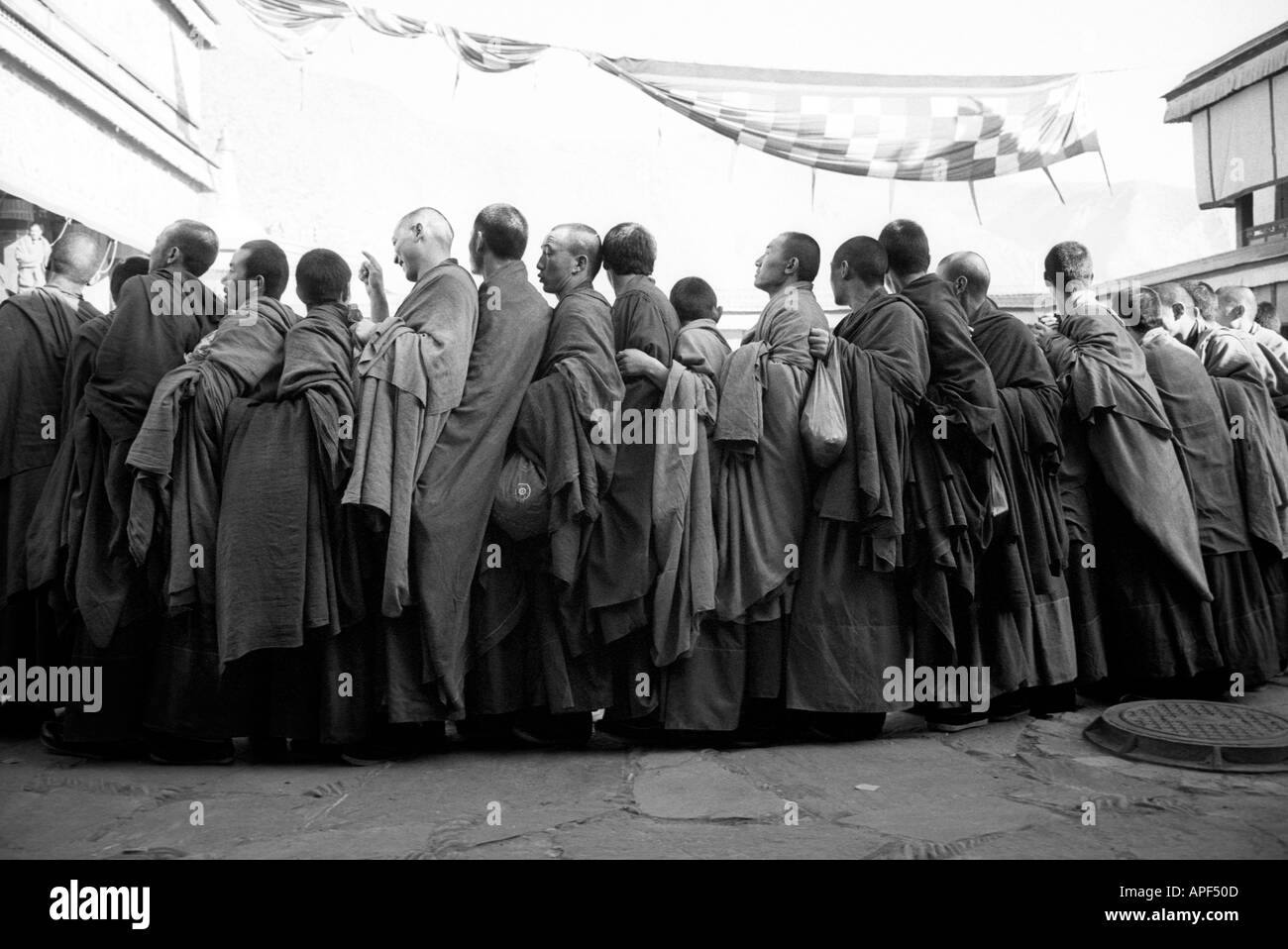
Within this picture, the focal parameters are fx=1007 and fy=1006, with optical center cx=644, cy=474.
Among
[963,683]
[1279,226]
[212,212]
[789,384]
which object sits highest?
[212,212]

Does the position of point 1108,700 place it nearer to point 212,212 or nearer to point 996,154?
point 996,154

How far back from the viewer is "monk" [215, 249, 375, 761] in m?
3.56

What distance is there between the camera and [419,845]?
2859 mm

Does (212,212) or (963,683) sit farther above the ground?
(212,212)

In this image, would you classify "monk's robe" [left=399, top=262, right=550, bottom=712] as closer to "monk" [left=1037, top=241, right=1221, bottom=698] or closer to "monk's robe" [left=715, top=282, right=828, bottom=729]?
"monk's robe" [left=715, top=282, right=828, bottom=729]

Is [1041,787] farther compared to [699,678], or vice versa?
[699,678]

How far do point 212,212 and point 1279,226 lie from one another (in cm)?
968

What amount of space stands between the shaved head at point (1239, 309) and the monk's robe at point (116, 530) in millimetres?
5408

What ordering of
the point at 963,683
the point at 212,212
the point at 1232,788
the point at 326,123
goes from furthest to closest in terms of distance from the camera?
1. the point at 326,123
2. the point at 212,212
3. the point at 963,683
4. the point at 1232,788

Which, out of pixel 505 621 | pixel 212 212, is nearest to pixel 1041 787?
pixel 505 621

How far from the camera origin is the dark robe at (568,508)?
3.72m

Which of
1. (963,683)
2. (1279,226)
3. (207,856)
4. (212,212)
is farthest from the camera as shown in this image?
(212,212)

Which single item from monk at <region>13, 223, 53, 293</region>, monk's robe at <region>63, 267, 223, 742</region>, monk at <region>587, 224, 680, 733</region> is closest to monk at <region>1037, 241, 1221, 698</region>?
monk at <region>587, 224, 680, 733</region>

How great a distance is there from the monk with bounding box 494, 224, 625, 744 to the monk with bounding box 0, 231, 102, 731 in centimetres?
191
